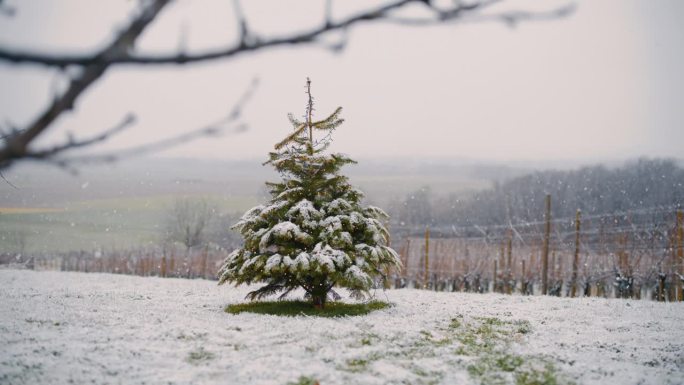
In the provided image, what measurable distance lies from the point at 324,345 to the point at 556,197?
56.0m

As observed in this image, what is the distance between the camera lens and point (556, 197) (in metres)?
57.2

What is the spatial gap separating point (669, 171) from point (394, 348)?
186 feet

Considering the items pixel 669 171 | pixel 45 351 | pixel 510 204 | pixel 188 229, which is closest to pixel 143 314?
pixel 45 351

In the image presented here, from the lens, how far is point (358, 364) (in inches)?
279

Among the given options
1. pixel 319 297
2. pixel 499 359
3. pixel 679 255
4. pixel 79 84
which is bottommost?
pixel 499 359

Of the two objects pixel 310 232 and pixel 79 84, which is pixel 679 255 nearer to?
pixel 310 232

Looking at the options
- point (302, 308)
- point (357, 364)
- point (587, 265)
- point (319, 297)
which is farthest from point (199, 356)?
point (587, 265)

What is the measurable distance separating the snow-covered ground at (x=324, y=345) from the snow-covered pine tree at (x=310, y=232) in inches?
42.5

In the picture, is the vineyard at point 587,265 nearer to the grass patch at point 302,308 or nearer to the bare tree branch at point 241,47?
the grass patch at point 302,308

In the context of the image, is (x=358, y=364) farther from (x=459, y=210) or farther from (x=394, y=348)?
(x=459, y=210)

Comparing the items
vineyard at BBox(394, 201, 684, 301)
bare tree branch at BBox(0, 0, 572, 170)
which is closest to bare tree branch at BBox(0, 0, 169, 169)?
bare tree branch at BBox(0, 0, 572, 170)

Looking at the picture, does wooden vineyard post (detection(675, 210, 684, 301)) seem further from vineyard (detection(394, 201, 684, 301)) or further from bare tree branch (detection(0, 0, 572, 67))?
bare tree branch (detection(0, 0, 572, 67))

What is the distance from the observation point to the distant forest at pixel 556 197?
4731 centimetres

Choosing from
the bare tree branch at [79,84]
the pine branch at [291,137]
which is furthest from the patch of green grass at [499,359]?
the bare tree branch at [79,84]
